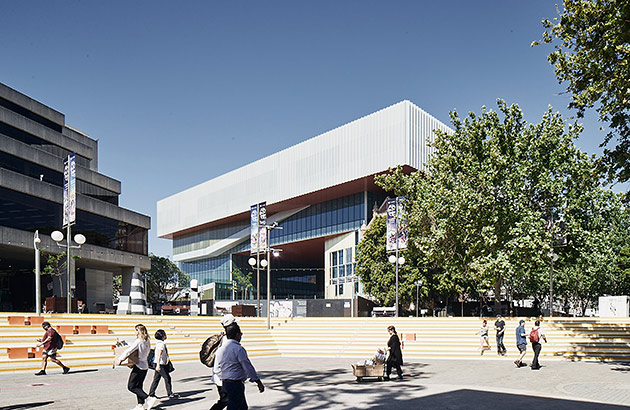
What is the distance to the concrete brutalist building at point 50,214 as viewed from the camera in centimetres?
3806

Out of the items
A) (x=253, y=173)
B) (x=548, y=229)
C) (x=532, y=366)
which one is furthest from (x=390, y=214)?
(x=253, y=173)

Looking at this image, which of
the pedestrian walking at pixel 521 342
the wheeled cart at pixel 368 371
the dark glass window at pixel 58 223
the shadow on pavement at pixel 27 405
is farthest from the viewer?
the dark glass window at pixel 58 223

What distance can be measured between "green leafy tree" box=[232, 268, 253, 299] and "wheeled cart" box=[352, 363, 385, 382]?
63215 mm

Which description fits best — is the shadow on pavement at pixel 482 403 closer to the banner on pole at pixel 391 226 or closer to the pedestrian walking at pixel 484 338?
the pedestrian walking at pixel 484 338

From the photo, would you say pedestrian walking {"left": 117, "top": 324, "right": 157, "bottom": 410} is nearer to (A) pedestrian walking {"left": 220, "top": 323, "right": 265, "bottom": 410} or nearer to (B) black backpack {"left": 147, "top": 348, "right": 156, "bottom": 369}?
(B) black backpack {"left": 147, "top": 348, "right": 156, "bottom": 369}

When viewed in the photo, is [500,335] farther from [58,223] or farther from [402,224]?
[58,223]

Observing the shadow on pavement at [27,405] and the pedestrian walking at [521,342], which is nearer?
the shadow on pavement at [27,405]

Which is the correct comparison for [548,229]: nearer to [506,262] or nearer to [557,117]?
[506,262]

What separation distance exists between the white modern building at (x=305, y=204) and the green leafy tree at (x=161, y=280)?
13.8 ft

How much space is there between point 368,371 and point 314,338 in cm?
1410

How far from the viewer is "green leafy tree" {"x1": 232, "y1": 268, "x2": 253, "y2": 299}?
78000mm

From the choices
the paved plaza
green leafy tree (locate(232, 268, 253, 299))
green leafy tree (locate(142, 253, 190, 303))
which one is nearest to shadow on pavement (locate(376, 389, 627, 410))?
the paved plaza

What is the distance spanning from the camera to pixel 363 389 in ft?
43.9

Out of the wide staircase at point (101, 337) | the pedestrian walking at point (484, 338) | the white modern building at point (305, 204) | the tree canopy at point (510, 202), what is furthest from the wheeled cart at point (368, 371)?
the white modern building at point (305, 204)
